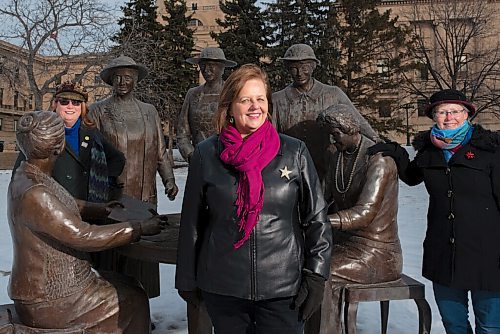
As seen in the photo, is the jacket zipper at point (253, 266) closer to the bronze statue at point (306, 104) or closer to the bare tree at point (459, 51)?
the bronze statue at point (306, 104)

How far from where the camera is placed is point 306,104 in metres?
4.46

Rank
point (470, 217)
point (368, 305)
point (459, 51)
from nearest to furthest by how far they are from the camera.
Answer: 1. point (470, 217)
2. point (368, 305)
3. point (459, 51)

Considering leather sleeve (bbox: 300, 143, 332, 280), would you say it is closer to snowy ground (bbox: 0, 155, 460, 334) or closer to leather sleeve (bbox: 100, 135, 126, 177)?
leather sleeve (bbox: 100, 135, 126, 177)

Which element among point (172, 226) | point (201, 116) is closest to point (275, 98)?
point (201, 116)

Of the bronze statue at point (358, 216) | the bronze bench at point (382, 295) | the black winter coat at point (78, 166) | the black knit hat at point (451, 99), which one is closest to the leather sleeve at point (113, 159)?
the black winter coat at point (78, 166)

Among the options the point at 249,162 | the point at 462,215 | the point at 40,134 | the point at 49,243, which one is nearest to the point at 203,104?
the point at 40,134

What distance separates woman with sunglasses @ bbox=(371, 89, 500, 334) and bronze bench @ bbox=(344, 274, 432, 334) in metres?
0.21

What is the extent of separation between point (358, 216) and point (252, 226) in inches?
49.3

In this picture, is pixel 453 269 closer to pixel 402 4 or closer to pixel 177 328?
pixel 177 328

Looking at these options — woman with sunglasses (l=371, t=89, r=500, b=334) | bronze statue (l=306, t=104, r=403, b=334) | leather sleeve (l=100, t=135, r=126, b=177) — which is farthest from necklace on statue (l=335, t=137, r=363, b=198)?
leather sleeve (l=100, t=135, r=126, b=177)

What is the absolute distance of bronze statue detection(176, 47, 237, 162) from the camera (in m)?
4.74

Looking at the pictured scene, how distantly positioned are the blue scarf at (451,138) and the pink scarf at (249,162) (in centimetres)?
136

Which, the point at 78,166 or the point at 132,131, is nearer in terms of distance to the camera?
the point at 78,166

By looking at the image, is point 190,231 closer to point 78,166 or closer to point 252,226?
point 252,226
